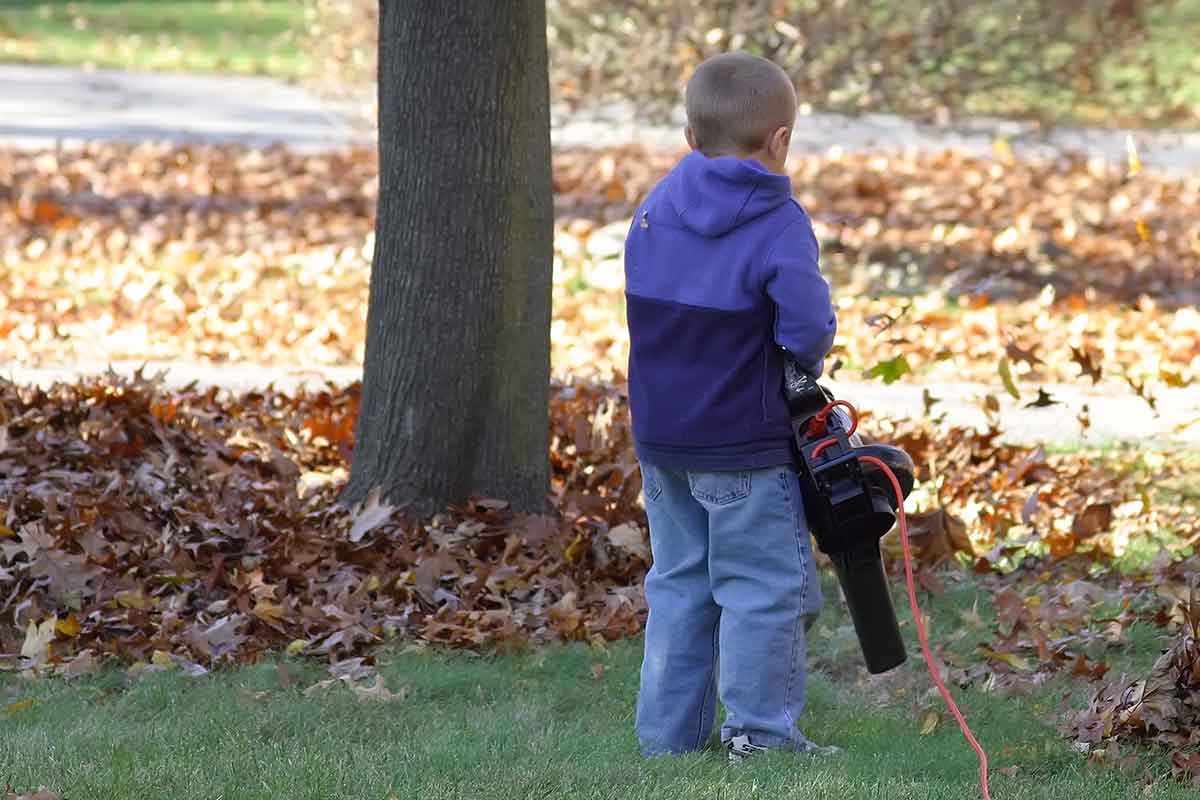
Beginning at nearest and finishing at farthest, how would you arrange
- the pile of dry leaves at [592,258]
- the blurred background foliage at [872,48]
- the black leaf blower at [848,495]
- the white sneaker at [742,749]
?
1. the black leaf blower at [848,495]
2. the white sneaker at [742,749]
3. the pile of dry leaves at [592,258]
4. the blurred background foliage at [872,48]

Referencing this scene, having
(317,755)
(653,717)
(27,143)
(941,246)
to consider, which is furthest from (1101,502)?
(27,143)

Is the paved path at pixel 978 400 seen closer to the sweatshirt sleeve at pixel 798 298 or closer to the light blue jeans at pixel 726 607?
the light blue jeans at pixel 726 607

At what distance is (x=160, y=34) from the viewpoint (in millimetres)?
27953

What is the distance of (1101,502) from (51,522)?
147 inches

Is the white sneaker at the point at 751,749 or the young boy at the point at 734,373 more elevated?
the young boy at the point at 734,373

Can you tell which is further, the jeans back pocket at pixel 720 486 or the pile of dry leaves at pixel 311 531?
the pile of dry leaves at pixel 311 531

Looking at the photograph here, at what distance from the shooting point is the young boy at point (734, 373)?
11.6ft

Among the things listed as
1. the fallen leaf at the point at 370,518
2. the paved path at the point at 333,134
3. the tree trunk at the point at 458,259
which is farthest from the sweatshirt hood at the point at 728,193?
the paved path at the point at 333,134

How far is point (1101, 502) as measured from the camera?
6098mm

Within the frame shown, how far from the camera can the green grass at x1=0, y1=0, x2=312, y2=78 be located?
24.2m

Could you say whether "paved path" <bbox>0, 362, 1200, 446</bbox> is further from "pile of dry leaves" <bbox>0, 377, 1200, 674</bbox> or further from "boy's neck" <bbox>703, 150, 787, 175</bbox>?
"boy's neck" <bbox>703, 150, 787, 175</bbox>

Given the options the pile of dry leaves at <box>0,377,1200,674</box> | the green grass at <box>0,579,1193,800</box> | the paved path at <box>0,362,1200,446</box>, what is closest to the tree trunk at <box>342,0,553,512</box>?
the pile of dry leaves at <box>0,377,1200,674</box>

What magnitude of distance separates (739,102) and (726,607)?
3.75 feet

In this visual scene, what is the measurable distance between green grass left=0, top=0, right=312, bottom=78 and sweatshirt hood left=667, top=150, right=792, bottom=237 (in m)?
18.6
